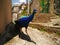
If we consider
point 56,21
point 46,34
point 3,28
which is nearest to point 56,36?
point 46,34

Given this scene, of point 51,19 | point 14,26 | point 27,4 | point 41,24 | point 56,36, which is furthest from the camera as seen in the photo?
point 27,4

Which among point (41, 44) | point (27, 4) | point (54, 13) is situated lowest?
point (41, 44)

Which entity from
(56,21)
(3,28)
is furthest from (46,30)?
(3,28)

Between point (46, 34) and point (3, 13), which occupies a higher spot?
point (3, 13)

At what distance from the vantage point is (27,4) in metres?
1.88

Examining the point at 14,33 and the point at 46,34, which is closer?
the point at 14,33

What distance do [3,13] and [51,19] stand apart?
1.00 meters

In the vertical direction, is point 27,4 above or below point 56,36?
above

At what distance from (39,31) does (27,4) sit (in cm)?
56

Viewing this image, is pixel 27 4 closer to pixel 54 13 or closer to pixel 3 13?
pixel 54 13

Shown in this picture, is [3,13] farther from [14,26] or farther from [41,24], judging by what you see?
[41,24]

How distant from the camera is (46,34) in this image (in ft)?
→ 4.49

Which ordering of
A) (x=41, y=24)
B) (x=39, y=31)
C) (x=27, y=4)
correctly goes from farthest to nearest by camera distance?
(x=27, y=4) < (x=41, y=24) < (x=39, y=31)

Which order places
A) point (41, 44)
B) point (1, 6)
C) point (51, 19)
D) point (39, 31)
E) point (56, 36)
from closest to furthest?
1. point (1, 6)
2. point (41, 44)
3. point (56, 36)
4. point (39, 31)
5. point (51, 19)
